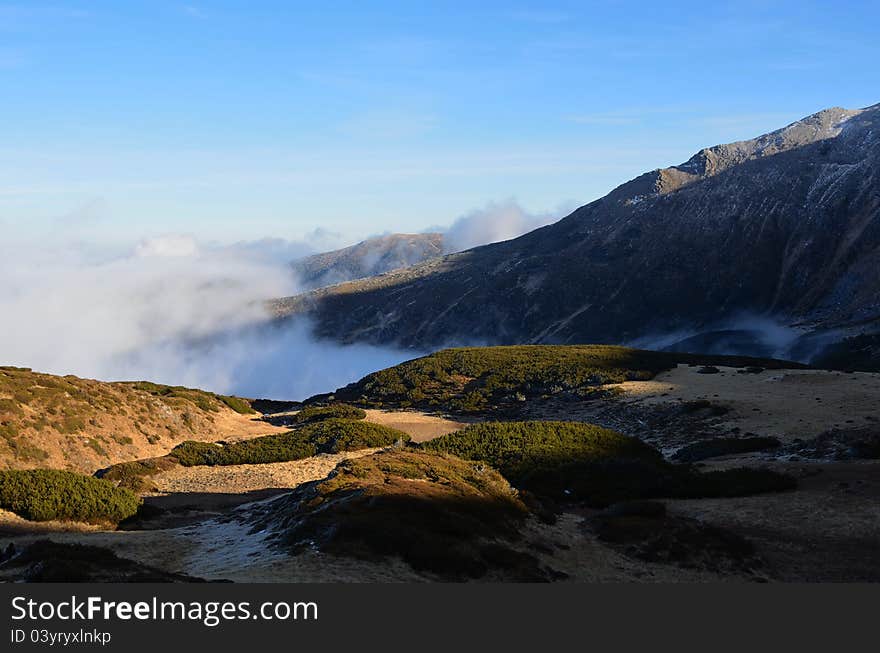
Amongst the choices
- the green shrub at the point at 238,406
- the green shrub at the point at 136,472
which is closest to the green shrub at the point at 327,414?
the green shrub at the point at 238,406

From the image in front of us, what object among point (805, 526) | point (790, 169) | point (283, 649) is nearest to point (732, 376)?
point (805, 526)

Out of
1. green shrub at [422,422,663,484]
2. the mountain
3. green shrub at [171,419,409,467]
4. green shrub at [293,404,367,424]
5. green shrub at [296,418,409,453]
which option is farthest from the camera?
the mountain

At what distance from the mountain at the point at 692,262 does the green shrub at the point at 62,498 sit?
381 ft

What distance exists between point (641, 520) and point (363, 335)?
162 m

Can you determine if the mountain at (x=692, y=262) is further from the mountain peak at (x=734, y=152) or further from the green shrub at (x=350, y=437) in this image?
the green shrub at (x=350, y=437)

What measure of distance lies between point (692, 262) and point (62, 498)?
6033 inches

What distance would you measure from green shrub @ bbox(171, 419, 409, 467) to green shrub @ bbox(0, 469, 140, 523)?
13751mm

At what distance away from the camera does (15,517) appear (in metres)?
24.5

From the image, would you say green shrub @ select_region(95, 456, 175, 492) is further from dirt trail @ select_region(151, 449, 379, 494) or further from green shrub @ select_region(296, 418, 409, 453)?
green shrub @ select_region(296, 418, 409, 453)

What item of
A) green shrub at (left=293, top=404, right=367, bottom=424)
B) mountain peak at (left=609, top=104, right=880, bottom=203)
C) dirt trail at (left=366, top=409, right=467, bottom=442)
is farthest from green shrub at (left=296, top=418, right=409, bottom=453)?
mountain peak at (left=609, top=104, right=880, bottom=203)

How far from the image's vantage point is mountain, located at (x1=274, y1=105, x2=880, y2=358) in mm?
146250

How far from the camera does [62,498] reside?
2517 centimetres

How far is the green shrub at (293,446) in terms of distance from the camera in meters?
40.7

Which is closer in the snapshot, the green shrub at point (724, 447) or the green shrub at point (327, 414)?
the green shrub at point (724, 447)
